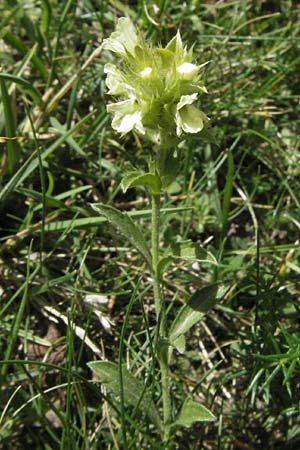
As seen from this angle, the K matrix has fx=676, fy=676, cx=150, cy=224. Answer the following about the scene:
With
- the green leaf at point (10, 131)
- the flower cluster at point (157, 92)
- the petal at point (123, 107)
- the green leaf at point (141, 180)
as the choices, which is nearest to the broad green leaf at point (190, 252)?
the green leaf at point (141, 180)

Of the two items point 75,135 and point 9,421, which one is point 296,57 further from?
point 9,421

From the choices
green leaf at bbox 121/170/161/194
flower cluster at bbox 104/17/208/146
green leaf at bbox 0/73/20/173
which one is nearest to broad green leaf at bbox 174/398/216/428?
green leaf at bbox 121/170/161/194

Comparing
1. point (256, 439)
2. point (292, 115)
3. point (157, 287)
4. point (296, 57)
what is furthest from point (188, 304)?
point (296, 57)

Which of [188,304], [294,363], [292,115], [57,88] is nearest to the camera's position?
[294,363]

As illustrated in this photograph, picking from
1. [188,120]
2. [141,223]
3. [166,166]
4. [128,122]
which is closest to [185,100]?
[188,120]

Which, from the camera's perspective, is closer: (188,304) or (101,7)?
(188,304)

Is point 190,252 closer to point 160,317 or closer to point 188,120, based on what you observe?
point 160,317
